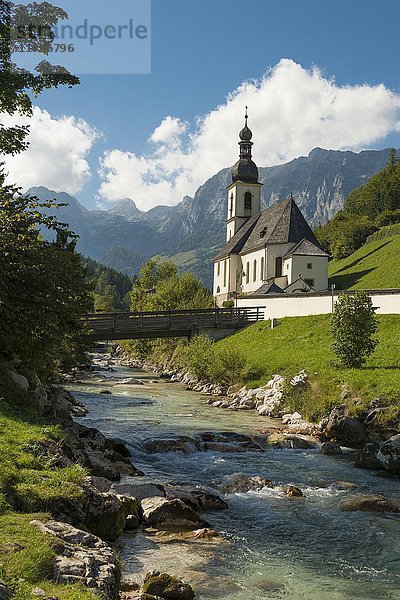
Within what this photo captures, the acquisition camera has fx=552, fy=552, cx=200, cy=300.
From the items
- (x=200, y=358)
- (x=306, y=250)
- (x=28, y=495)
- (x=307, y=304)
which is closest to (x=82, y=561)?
(x=28, y=495)

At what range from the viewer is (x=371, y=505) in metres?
12.0

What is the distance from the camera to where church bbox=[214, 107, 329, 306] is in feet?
201

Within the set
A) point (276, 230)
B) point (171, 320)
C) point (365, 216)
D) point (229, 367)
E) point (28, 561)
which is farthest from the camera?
point (365, 216)

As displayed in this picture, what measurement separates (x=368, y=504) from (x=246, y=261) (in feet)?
210

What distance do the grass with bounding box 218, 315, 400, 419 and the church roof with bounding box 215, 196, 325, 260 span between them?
24.2m

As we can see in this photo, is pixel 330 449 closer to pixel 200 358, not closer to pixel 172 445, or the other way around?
pixel 172 445

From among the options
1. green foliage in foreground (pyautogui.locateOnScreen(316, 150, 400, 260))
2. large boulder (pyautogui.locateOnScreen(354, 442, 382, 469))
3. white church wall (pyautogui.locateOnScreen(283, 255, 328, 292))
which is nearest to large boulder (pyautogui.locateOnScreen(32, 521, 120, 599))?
large boulder (pyautogui.locateOnScreen(354, 442, 382, 469))

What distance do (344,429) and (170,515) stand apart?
9.69 m

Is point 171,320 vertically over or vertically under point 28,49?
under

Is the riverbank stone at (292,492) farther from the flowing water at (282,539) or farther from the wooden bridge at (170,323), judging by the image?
the wooden bridge at (170,323)

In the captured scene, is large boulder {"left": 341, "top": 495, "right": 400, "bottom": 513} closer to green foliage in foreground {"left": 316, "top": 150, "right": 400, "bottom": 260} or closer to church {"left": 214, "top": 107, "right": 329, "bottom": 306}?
church {"left": 214, "top": 107, "right": 329, "bottom": 306}

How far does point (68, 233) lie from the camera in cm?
1700

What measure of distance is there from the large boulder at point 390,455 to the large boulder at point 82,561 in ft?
33.5

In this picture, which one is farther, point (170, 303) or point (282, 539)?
point (170, 303)
